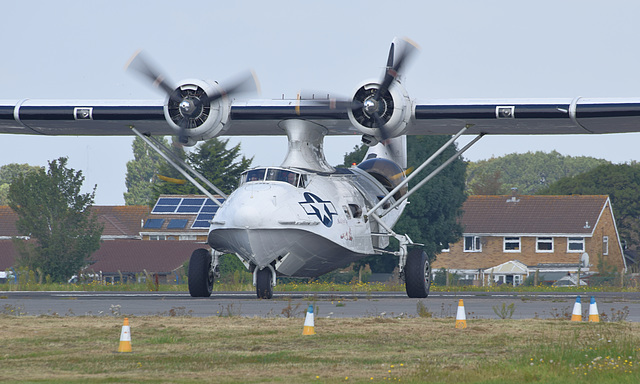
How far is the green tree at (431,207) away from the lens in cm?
6025

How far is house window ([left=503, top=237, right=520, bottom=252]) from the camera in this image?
237 feet

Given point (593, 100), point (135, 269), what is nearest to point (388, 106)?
point (593, 100)

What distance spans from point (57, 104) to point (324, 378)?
19285 millimetres

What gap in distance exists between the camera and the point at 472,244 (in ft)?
244

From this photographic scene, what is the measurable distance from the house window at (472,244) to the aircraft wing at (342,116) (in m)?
45.1

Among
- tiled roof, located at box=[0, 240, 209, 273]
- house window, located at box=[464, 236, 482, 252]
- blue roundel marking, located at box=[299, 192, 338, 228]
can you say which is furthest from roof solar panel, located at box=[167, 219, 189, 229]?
blue roundel marking, located at box=[299, 192, 338, 228]

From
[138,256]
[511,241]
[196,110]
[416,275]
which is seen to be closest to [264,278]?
[416,275]

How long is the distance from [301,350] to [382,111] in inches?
519

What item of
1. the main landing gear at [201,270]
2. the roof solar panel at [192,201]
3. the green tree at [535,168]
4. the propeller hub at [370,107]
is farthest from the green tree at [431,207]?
the green tree at [535,168]

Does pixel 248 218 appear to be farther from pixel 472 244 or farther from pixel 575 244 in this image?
pixel 472 244

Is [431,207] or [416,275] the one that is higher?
[431,207]

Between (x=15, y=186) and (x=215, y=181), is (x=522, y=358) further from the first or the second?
(x=215, y=181)

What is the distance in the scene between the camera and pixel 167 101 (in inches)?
1058

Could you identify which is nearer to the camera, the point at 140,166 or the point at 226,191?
the point at 226,191
